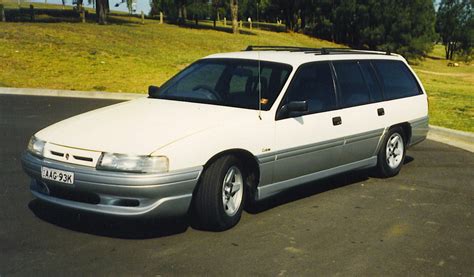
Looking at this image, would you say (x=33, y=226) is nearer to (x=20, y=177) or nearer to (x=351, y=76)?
(x=20, y=177)

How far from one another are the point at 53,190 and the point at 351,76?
3.65 m

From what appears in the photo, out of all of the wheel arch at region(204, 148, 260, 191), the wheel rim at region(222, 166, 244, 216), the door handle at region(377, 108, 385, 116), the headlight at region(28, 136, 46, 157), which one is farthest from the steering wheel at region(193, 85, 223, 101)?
the door handle at region(377, 108, 385, 116)

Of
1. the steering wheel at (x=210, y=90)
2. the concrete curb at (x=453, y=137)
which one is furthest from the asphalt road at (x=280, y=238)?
the concrete curb at (x=453, y=137)

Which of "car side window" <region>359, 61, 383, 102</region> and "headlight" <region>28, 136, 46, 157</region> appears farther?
"car side window" <region>359, 61, 383, 102</region>

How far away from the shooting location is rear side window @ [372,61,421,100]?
7.20 meters

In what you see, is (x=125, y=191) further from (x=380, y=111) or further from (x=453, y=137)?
(x=453, y=137)

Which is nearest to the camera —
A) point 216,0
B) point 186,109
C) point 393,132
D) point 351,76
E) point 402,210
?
point 186,109

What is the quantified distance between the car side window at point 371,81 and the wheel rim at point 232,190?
2483mm

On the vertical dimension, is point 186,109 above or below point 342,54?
below

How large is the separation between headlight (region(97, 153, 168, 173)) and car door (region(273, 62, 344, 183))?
140cm

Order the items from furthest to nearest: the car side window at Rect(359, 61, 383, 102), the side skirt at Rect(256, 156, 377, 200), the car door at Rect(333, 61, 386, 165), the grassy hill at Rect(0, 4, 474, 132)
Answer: the grassy hill at Rect(0, 4, 474, 132), the car side window at Rect(359, 61, 383, 102), the car door at Rect(333, 61, 386, 165), the side skirt at Rect(256, 156, 377, 200)

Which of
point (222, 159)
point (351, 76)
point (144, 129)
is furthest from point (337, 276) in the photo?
point (351, 76)

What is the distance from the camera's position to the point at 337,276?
4.13 meters

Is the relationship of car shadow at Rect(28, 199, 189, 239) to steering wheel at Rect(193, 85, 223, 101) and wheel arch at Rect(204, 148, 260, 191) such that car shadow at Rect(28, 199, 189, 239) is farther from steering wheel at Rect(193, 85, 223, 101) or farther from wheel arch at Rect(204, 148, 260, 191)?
steering wheel at Rect(193, 85, 223, 101)
